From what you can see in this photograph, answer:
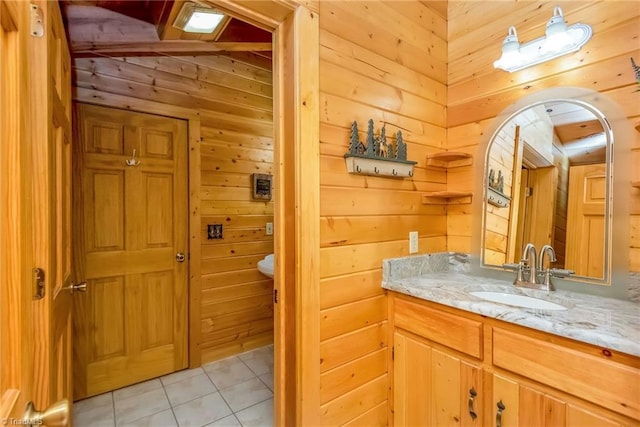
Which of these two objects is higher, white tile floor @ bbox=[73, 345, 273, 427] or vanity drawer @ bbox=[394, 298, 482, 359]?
vanity drawer @ bbox=[394, 298, 482, 359]

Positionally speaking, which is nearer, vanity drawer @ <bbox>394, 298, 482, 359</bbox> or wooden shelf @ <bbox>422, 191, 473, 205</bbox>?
vanity drawer @ <bbox>394, 298, 482, 359</bbox>

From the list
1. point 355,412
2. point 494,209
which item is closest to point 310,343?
point 355,412

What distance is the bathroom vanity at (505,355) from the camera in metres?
0.99

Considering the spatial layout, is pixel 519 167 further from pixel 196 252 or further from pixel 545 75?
pixel 196 252

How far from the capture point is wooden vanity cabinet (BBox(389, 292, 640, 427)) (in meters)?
0.99

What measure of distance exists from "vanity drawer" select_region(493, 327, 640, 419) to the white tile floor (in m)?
1.45

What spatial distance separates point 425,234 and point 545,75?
998 mm

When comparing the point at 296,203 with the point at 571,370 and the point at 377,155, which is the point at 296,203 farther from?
the point at 571,370

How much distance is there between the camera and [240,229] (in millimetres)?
2775

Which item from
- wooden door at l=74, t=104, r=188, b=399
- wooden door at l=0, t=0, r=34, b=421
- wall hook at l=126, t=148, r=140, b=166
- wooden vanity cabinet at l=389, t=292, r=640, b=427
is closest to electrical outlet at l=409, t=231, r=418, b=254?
wooden vanity cabinet at l=389, t=292, r=640, b=427

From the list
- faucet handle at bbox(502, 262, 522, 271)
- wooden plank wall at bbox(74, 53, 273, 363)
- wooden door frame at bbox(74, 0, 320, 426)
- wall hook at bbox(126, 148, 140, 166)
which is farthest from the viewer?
wooden plank wall at bbox(74, 53, 273, 363)

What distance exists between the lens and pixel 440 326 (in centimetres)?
141

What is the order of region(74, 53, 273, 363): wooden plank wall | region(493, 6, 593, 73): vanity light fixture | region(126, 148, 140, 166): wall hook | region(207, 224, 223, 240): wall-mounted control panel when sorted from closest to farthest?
region(493, 6, 593, 73): vanity light fixture
region(126, 148, 140, 166): wall hook
region(74, 53, 273, 363): wooden plank wall
region(207, 224, 223, 240): wall-mounted control panel

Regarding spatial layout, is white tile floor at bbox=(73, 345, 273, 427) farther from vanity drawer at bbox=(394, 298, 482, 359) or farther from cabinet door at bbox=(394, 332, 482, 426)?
vanity drawer at bbox=(394, 298, 482, 359)
